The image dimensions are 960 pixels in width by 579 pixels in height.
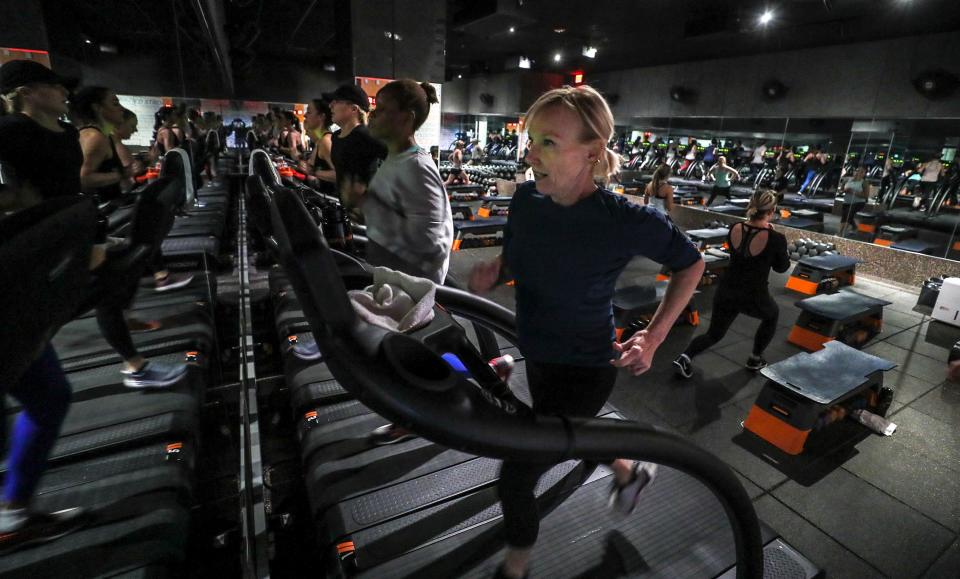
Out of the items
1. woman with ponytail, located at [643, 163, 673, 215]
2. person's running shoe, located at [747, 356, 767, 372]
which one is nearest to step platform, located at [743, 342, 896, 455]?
person's running shoe, located at [747, 356, 767, 372]

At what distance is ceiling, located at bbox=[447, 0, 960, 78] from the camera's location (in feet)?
21.0

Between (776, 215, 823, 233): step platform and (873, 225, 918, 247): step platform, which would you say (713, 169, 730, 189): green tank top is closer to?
(776, 215, 823, 233): step platform

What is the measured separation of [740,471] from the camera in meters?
2.62

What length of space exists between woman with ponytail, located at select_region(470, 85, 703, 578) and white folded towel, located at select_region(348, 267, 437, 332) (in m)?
0.41

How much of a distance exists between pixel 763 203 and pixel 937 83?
583 centimetres

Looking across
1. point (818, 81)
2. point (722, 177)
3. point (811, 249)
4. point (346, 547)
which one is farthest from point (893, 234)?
point (346, 547)

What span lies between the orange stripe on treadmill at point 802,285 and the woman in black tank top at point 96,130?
750 centimetres

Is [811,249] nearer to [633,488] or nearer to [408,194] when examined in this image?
[633,488]

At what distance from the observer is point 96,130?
3080 mm

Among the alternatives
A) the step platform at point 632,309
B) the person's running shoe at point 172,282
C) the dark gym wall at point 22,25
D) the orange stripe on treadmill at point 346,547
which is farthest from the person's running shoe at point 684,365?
the dark gym wall at point 22,25

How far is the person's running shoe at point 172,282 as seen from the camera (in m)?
3.71

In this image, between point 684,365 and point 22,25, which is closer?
point 22,25

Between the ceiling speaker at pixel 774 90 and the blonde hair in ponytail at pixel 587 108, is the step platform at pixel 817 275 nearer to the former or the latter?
the ceiling speaker at pixel 774 90

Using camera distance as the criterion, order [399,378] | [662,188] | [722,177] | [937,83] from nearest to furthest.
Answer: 1. [399,378]
2. [662,188]
3. [937,83]
4. [722,177]
